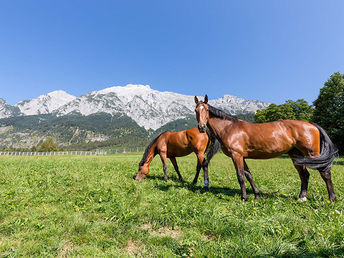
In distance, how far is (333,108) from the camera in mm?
33469

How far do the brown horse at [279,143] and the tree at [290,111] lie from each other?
173 feet

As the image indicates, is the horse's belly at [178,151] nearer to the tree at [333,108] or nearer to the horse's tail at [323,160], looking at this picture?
the horse's tail at [323,160]

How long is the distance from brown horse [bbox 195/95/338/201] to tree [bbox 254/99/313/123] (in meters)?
52.7

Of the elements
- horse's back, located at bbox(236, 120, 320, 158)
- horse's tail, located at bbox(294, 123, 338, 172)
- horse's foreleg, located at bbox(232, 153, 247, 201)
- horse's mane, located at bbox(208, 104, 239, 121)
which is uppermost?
horse's mane, located at bbox(208, 104, 239, 121)

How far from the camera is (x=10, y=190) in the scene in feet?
20.4

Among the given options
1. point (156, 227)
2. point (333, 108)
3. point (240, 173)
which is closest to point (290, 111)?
point (333, 108)

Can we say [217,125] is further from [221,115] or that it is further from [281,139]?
[281,139]

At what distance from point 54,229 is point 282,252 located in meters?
4.64

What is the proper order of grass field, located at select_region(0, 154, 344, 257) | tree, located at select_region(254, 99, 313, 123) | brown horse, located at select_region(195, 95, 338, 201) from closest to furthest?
grass field, located at select_region(0, 154, 344, 257) → brown horse, located at select_region(195, 95, 338, 201) → tree, located at select_region(254, 99, 313, 123)

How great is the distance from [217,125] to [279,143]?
216 centimetres

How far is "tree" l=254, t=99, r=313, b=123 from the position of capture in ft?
167

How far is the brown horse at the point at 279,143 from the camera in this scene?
5352mm

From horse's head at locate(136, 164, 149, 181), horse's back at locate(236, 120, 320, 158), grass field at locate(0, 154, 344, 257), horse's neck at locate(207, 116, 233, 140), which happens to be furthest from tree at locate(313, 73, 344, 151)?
grass field at locate(0, 154, 344, 257)

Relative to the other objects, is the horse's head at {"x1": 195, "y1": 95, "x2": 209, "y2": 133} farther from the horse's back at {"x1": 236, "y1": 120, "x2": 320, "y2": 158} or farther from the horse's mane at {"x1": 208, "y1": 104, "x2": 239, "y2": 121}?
the horse's back at {"x1": 236, "y1": 120, "x2": 320, "y2": 158}
